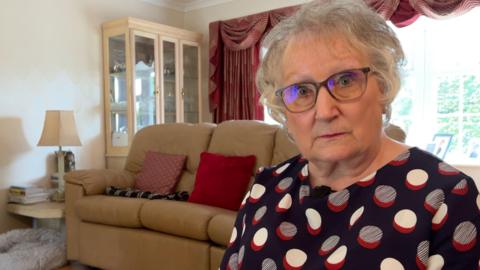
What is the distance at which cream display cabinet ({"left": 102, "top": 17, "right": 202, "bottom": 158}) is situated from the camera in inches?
143

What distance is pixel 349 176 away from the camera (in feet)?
2.52

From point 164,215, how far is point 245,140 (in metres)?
0.72

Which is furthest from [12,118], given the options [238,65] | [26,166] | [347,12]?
[347,12]

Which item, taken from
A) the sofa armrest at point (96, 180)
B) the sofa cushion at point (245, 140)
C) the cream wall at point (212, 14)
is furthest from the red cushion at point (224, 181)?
the cream wall at point (212, 14)

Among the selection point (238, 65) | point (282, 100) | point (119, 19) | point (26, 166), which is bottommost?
point (26, 166)

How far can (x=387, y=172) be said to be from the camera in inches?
27.6

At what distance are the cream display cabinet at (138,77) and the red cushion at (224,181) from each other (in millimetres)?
1404

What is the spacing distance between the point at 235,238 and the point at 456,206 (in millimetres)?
472

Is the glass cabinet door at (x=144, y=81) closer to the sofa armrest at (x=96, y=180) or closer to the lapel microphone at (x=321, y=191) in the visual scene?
the sofa armrest at (x=96, y=180)

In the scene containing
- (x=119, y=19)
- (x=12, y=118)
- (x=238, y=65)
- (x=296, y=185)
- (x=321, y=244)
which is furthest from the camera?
(x=238, y=65)

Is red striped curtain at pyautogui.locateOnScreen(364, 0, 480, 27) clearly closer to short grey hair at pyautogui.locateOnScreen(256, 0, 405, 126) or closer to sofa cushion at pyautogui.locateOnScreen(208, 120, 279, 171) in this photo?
sofa cushion at pyautogui.locateOnScreen(208, 120, 279, 171)

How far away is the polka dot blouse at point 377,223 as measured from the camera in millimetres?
605

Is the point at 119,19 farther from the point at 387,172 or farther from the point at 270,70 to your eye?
the point at 387,172

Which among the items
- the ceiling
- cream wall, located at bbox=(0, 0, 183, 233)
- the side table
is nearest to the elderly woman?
the side table
